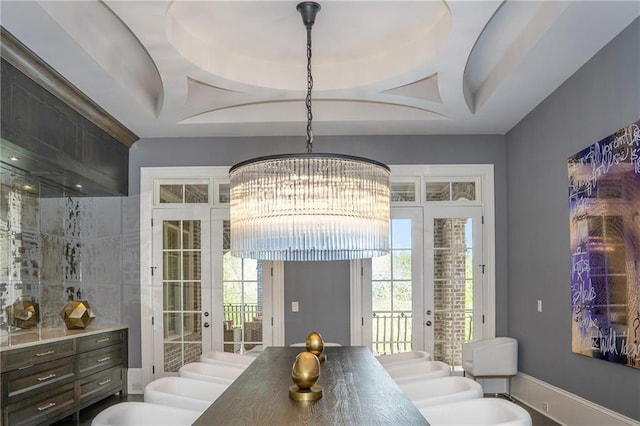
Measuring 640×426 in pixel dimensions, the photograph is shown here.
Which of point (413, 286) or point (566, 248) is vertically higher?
point (566, 248)

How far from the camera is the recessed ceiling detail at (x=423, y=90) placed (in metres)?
5.06

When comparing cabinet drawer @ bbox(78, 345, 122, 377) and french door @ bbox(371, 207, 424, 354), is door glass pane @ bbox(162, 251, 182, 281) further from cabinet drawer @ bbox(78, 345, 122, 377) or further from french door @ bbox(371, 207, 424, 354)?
french door @ bbox(371, 207, 424, 354)

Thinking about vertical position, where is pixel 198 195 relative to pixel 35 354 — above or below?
above

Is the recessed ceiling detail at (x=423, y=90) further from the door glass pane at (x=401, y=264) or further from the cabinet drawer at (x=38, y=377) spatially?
the cabinet drawer at (x=38, y=377)

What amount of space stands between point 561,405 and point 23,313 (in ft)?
14.7

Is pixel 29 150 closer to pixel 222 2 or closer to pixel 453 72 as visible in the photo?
pixel 222 2

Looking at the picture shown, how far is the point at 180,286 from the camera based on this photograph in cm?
614

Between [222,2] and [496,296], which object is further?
[496,296]

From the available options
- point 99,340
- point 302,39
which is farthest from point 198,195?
point 302,39

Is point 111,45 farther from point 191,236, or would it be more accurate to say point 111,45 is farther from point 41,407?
point 41,407

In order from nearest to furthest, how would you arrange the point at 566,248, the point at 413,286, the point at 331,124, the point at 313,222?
the point at 313,222
the point at 566,248
the point at 331,124
the point at 413,286

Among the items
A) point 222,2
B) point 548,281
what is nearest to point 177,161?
point 222,2

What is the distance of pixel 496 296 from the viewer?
5988 mm

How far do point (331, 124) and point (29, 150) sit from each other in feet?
9.43
